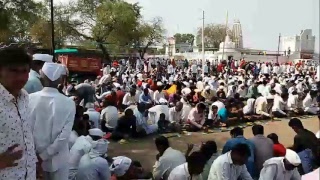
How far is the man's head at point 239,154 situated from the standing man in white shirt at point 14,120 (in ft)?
6.65

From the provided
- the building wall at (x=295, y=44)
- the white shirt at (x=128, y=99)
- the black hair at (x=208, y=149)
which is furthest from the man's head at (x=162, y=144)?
the building wall at (x=295, y=44)

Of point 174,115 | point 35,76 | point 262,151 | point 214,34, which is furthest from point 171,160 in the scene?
point 214,34

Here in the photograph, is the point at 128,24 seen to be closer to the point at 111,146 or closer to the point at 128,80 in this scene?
the point at 128,80

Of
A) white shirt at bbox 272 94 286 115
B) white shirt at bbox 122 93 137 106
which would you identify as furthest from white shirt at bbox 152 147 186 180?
white shirt at bbox 272 94 286 115

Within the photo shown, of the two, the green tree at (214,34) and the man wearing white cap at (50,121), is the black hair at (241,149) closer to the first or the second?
the man wearing white cap at (50,121)

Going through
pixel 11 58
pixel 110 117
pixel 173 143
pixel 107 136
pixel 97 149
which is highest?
pixel 11 58

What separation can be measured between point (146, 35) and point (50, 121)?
118 feet

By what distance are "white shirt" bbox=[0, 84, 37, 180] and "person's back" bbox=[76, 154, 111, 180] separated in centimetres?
161

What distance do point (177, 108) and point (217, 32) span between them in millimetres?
50248

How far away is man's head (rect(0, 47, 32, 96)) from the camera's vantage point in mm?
2359

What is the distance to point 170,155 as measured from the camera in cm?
466

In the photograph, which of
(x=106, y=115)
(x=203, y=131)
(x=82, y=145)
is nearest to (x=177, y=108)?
(x=203, y=131)

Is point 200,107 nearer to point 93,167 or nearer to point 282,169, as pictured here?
point 282,169

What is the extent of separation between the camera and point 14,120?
2266 millimetres
